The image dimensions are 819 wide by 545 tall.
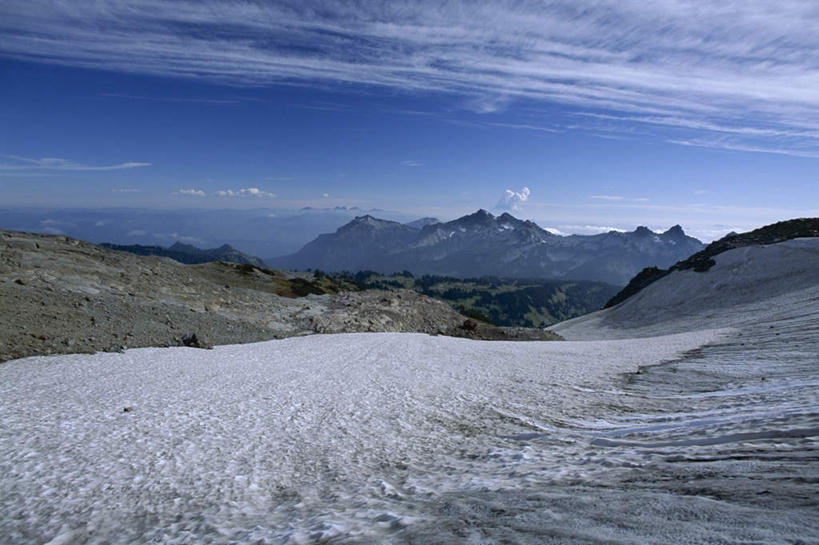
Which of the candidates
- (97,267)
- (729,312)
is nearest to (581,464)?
(97,267)

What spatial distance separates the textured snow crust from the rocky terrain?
2.79 meters

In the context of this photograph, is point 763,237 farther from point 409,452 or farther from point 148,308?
point 148,308

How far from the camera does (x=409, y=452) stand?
11445 millimetres

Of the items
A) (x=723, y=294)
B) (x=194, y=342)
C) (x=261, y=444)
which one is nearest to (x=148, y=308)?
(x=194, y=342)

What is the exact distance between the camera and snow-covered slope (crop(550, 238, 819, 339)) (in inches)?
1449

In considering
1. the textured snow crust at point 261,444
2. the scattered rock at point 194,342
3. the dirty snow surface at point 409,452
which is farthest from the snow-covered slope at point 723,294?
the scattered rock at point 194,342

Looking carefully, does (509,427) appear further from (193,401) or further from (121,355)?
(121,355)

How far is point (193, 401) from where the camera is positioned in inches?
594

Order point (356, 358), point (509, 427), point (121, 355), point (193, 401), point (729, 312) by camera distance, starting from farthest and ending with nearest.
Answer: point (729, 312) → point (356, 358) → point (121, 355) → point (193, 401) → point (509, 427)

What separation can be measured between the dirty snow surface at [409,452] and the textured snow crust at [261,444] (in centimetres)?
6

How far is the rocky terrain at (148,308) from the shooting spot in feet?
71.4

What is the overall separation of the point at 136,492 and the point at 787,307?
41.3 m

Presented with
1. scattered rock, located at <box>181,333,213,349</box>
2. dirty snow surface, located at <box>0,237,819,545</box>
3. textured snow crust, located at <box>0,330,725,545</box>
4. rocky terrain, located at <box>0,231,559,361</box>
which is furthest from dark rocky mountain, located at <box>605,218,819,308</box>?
scattered rock, located at <box>181,333,213,349</box>

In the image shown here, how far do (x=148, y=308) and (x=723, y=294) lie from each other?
52.8 metres
